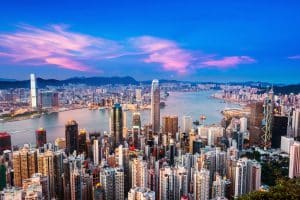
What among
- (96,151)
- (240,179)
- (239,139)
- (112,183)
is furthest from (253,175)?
(239,139)

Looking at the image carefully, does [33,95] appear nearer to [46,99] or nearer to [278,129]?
[46,99]

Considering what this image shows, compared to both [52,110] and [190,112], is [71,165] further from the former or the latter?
[190,112]

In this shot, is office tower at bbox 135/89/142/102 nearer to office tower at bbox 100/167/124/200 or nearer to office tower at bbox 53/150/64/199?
office tower at bbox 53/150/64/199

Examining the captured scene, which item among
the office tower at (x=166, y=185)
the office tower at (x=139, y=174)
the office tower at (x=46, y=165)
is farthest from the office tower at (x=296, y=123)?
the office tower at (x=46, y=165)

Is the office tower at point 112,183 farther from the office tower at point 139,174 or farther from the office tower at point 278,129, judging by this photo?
the office tower at point 278,129

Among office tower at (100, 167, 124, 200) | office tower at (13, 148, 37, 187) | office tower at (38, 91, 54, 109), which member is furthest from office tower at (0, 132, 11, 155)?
office tower at (100, 167, 124, 200)
